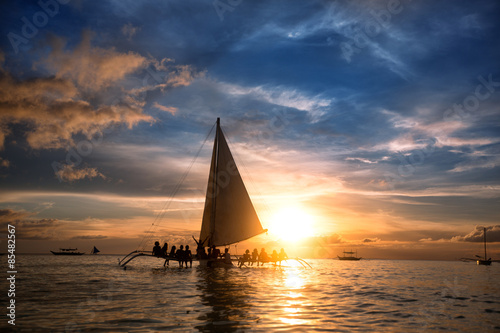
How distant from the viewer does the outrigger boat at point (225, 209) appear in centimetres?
4153

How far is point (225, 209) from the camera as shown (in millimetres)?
41594

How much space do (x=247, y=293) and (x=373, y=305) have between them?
6.98 m

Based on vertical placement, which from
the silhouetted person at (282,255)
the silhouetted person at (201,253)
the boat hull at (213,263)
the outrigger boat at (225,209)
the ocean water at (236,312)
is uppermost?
the outrigger boat at (225,209)

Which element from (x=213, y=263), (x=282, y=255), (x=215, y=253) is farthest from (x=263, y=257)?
(x=213, y=263)

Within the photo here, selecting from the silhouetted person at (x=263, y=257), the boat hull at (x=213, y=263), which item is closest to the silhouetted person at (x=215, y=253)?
the boat hull at (x=213, y=263)

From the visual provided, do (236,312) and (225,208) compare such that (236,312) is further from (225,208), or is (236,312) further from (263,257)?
(263,257)

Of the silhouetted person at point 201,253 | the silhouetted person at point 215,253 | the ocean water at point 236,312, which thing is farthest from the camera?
the silhouetted person at point 201,253

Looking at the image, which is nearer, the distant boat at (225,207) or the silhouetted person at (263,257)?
the distant boat at (225,207)

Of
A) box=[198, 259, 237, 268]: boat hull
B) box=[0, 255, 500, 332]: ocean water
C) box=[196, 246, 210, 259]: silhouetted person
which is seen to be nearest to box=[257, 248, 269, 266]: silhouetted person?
box=[198, 259, 237, 268]: boat hull

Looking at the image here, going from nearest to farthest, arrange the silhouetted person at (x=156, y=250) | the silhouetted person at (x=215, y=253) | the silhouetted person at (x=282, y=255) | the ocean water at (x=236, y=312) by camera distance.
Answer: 1. the ocean water at (x=236, y=312)
2. the silhouetted person at (x=156, y=250)
3. the silhouetted person at (x=215, y=253)
4. the silhouetted person at (x=282, y=255)

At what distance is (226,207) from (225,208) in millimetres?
178

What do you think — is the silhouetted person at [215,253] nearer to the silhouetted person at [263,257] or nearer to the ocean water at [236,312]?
the silhouetted person at [263,257]

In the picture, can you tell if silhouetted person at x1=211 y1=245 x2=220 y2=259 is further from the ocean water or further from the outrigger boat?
the ocean water

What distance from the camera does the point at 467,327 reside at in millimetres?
12672
